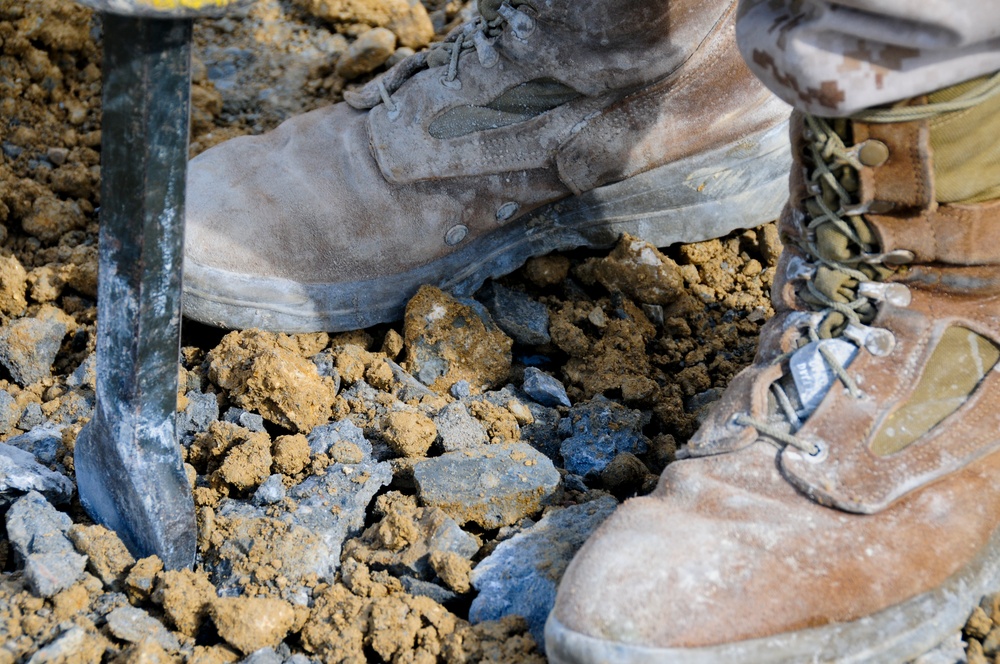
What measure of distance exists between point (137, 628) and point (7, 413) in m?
0.62

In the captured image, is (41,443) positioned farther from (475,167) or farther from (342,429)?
(475,167)

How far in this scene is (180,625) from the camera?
4.46 ft

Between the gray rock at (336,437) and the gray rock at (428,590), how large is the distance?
0.31 m

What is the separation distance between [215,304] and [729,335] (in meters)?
1.00

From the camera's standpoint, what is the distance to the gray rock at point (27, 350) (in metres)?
A: 1.86

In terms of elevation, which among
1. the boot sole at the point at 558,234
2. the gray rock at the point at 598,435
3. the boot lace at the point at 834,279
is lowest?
the gray rock at the point at 598,435

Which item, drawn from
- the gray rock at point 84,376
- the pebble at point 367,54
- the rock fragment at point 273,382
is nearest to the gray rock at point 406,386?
the rock fragment at point 273,382

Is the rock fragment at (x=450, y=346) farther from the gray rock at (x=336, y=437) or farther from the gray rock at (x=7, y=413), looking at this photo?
the gray rock at (x=7, y=413)

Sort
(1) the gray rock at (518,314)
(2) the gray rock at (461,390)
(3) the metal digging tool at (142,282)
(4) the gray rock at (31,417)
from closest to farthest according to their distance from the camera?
(3) the metal digging tool at (142,282) < (4) the gray rock at (31,417) < (2) the gray rock at (461,390) < (1) the gray rock at (518,314)

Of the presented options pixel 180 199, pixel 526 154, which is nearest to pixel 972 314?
pixel 526 154

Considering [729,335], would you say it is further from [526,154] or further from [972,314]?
[972,314]

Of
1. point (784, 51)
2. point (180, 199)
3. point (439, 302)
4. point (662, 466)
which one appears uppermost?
point (784, 51)

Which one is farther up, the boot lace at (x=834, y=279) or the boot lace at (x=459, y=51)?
the boot lace at (x=459, y=51)

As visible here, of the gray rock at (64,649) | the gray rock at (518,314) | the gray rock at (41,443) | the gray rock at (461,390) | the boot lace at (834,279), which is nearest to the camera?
the gray rock at (64,649)
